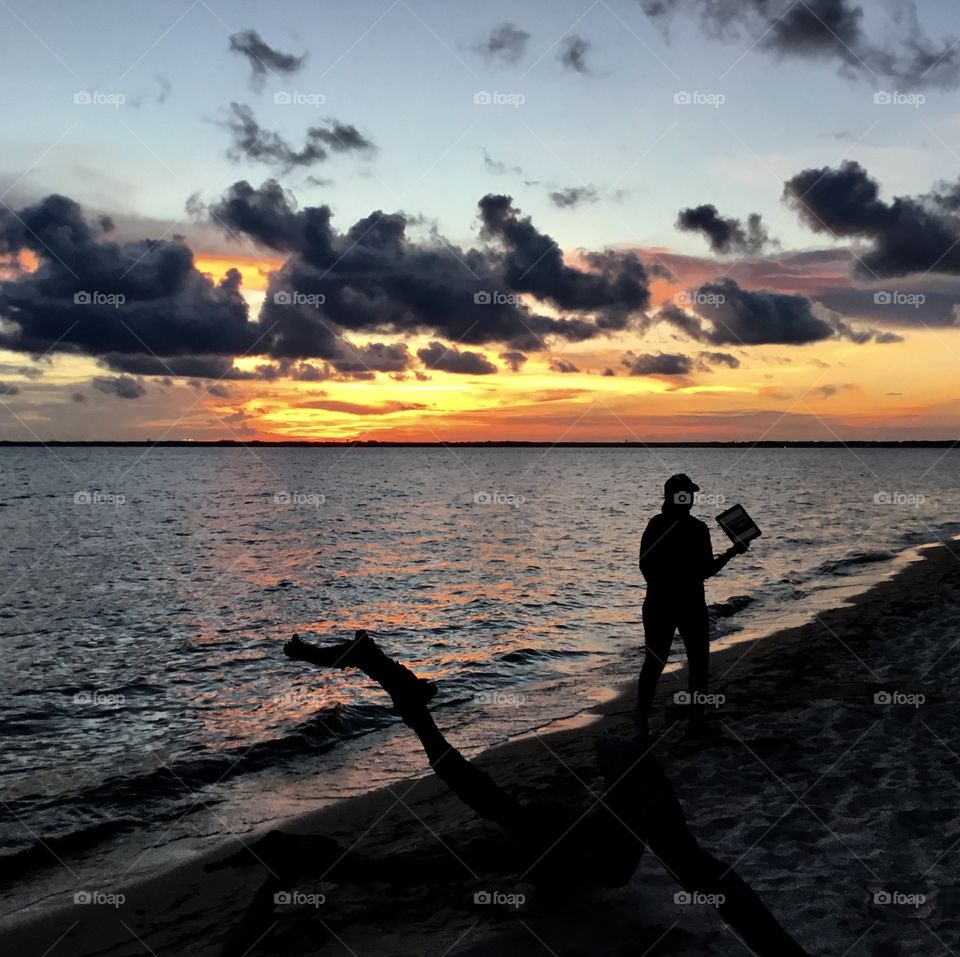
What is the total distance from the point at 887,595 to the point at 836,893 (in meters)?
18.4

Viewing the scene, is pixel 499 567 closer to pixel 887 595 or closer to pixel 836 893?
pixel 887 595

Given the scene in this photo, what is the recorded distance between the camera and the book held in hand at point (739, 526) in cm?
880

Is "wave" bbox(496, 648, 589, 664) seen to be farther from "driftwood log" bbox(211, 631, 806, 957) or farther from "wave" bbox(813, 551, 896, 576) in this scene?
"wave" bbox(813, 551, 896, 576)

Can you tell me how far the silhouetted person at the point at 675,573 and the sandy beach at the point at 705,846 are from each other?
1.32 m

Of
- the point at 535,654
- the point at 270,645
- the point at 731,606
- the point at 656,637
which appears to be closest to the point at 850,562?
the point at 731,606

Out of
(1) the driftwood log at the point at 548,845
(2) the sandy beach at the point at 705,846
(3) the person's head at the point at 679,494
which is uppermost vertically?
(3) the person's head at the point at 679,494

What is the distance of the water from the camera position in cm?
1041

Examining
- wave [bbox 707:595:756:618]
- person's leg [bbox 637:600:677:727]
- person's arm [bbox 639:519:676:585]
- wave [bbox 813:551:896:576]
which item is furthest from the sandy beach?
wave [bbox 813:551:896:576]

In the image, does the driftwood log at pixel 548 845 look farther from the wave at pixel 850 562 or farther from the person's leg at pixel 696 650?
the wave at pixel 850 562

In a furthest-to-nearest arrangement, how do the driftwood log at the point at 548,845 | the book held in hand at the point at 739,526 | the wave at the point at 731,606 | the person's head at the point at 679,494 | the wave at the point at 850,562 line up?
1. the wave at the point at 850,562
2. the wave at the point at 731,606
3. the person's head at the point at 679,494
4. the book held in hand at the point at 739,526
5. the driftwood log at the point at 548,845

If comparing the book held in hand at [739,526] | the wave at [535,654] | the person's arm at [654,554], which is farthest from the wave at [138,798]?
the book held in hand at [739,526]

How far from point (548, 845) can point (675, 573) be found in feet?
12.7

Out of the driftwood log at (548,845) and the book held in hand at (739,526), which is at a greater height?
the book held in hand at (739,526)

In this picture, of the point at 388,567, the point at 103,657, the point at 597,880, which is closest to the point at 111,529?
the point at 388,567
